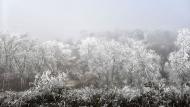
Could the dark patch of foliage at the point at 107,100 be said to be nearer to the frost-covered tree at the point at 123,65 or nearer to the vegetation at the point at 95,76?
the vegetation at the point at 95,76

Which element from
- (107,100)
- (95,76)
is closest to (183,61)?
(107,100)

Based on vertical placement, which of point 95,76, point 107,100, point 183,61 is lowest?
point 95,76

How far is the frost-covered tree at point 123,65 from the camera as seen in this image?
75.3 meters

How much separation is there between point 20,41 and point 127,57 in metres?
37.8

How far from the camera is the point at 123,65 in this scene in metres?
86.4

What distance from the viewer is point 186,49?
213 ft

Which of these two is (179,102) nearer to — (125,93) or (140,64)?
(125,93)

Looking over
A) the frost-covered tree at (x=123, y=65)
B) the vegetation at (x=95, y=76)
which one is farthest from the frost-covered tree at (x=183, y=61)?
→ the frost-covered tree at (x=123, y=65)

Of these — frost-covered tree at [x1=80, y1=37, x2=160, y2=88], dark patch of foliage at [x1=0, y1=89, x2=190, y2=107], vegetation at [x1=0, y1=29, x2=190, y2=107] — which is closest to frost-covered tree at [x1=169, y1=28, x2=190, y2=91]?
vegetation at [x1=0, y1=29, x2=190, y2=107]

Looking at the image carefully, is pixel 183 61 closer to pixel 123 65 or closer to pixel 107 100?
pixel 107 100

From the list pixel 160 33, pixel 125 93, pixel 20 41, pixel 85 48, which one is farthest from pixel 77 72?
pixel 160 33

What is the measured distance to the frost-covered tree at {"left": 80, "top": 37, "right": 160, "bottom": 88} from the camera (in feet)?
247

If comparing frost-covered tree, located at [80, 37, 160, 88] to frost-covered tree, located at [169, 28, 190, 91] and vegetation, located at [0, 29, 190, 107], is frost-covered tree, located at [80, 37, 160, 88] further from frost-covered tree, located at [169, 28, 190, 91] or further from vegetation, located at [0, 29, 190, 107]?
frost-covered tree, located at [169, 28, 190, 91]

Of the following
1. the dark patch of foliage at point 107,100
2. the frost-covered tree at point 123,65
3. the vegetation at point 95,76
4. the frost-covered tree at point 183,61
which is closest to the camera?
the dark patch of foliage at point 107,100
